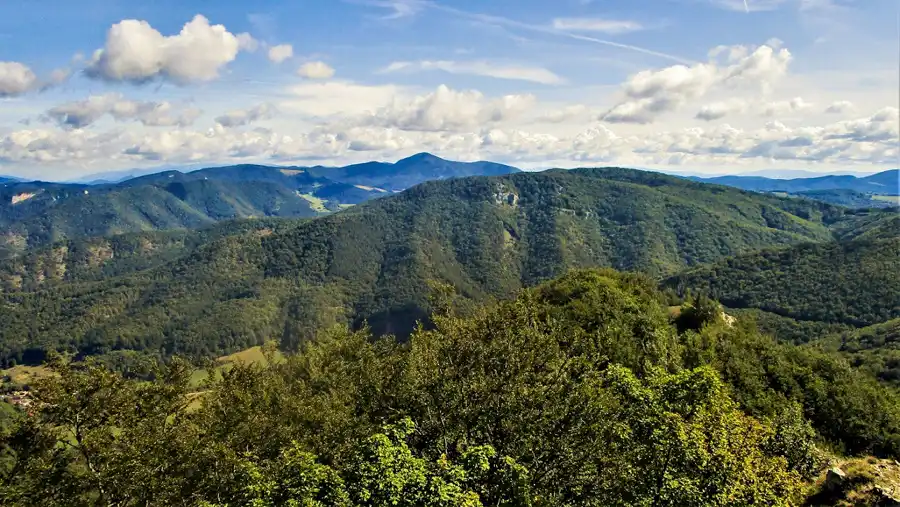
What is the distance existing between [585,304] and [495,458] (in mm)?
75478

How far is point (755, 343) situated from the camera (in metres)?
101

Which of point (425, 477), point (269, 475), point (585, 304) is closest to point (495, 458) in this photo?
point (425, 477)

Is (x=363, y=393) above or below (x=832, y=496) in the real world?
above

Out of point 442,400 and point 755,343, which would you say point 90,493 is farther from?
point 755,343

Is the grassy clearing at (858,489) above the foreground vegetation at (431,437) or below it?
below

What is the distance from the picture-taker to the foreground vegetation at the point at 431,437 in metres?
29.5

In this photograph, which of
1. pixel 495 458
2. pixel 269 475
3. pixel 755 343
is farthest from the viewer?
pixel 755 343

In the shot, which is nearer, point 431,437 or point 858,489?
point 431,437

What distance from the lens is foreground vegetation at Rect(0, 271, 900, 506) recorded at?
1163 inches

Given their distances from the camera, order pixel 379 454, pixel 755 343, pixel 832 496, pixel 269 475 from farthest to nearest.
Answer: pixel 755 343 < pixel 832 496 < pixel 269 475 < pixel 379 454

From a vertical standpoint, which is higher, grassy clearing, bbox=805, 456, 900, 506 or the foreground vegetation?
the foreground vegetation

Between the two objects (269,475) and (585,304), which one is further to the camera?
(585,304)

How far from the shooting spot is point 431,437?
41.7 m

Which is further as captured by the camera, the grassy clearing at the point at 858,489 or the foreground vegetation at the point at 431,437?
the grassy clearing at the point at 858,489
